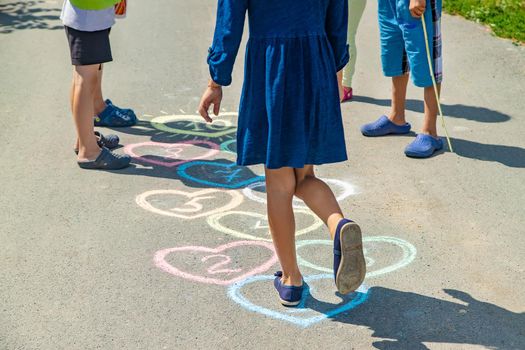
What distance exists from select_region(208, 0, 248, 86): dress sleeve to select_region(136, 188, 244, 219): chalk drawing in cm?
148

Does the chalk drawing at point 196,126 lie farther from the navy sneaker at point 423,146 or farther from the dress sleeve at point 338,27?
the dress sleeve at point 338,27

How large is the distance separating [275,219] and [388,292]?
0.70m

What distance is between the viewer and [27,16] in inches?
404

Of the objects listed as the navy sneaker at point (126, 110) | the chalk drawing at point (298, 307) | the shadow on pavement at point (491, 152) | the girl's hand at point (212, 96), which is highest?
the girl's hand at point (212, 96)

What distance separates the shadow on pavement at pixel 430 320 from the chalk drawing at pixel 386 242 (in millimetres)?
203

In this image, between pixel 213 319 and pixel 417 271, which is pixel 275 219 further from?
pixel 417 271

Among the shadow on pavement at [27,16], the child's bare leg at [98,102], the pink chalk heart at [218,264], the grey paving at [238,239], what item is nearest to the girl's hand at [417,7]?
the grey paving at [238,239]

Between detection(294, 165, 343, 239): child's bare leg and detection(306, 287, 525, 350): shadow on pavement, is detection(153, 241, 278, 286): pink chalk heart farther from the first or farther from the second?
detection(294, 165, 343, 239): child's bare leg

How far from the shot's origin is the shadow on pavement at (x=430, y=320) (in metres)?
3.68

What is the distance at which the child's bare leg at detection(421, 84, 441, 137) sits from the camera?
5988 millimetres

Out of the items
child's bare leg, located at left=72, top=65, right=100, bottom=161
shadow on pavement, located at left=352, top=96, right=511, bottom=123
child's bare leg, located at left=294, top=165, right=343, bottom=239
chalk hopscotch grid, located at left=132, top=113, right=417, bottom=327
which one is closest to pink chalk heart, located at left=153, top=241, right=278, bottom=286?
chalk hopscotch grid, located at left=132, top=113, right=417, bottom=327

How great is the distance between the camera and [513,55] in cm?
827

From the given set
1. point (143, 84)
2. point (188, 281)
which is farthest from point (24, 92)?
point (188, 281)

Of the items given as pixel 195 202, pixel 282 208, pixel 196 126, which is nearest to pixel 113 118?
pixel 196 126
